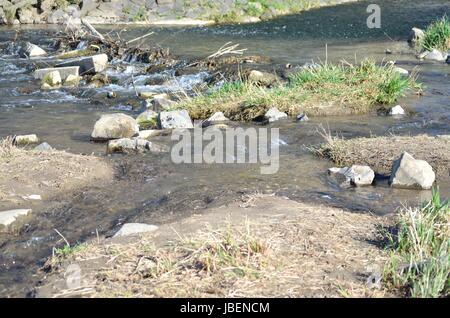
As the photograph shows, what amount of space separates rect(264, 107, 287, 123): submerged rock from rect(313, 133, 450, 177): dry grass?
1.66 metres

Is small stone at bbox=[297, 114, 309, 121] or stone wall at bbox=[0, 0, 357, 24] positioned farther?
stone wall at bbox=[0, 0, 357, 24]

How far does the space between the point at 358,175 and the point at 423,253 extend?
261 centimetres

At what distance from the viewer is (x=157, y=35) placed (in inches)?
776

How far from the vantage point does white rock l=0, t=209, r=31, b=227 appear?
5594mm

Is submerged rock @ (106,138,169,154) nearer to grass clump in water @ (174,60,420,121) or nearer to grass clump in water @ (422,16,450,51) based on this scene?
grass clump in water @ (174,60,420,121)

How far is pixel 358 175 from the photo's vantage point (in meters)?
6.64

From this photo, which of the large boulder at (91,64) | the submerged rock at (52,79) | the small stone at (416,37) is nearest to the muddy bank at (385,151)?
the submerged rock at (52,79)

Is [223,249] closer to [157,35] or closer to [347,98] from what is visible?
[347,98]

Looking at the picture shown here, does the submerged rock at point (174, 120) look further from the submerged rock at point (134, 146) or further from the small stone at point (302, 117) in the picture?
the small stone at point (302, 117)

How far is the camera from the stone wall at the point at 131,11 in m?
23.1

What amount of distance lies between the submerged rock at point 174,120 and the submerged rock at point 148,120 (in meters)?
0.28

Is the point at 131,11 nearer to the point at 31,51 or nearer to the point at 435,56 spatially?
the point at 31,51

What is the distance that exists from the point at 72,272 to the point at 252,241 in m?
1.09

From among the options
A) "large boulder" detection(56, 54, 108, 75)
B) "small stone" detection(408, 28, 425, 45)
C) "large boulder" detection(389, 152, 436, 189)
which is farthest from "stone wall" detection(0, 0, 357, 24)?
"large boulder" detection(389, 152, 436, 189)
